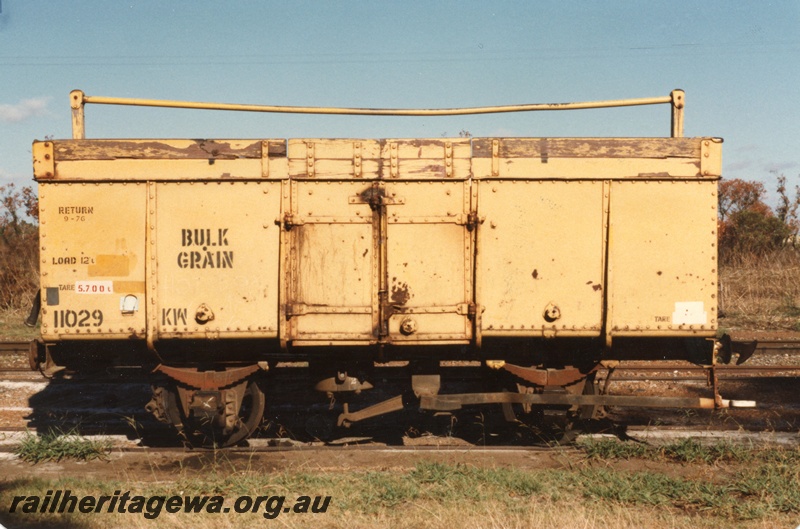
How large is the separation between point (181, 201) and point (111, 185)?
2.39 ft

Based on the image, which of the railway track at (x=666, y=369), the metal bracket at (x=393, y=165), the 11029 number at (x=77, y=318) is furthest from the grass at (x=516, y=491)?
the metal bracket at (x=393, y=165)

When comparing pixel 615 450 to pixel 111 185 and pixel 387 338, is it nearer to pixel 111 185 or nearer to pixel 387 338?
pixel 387 338

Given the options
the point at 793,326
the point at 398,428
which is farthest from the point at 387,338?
the point at 793,326

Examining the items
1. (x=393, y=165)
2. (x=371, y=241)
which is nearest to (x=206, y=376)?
(x=371, y=241)

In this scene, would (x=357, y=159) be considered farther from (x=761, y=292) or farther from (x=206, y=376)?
(x=761, y=292)

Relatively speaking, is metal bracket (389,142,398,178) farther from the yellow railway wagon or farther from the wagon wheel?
the wagon wheel

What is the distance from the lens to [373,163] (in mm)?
6734

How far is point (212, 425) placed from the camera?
729 cm

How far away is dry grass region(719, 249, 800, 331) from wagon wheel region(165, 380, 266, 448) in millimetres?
10655

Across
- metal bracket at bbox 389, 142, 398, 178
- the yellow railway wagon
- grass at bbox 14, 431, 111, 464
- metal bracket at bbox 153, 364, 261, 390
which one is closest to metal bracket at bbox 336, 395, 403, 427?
the yellow railway wagon

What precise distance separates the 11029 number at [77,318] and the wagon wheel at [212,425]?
1.12 meters

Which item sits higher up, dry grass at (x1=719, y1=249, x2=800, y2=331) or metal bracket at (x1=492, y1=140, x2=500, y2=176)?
metal bracket at (x1=492, y1=140, x2=500, y2=176)

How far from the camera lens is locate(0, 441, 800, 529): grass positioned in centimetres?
535

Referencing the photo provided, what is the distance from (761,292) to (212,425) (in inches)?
564
